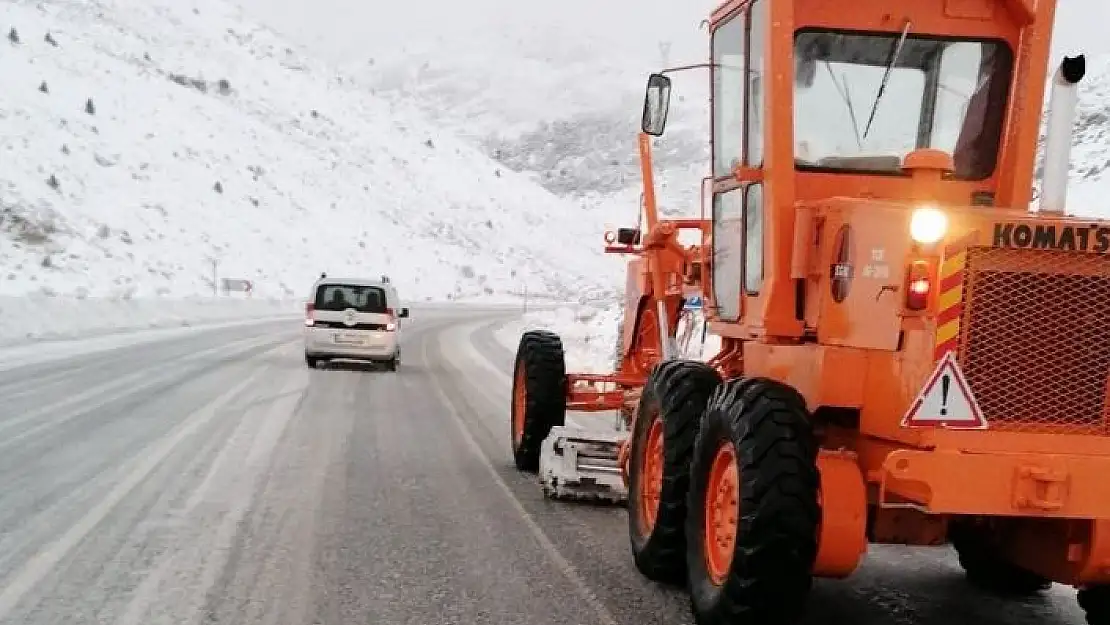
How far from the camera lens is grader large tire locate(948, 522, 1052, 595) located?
6.43m

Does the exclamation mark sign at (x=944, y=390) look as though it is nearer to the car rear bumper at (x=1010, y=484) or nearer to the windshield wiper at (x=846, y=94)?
the car rear bumper at (x=1010, y=484)

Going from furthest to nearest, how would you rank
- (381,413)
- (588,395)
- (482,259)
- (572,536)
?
(482,259), (381,413), (588,395), (572,536)

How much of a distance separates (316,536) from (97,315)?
23.5 m

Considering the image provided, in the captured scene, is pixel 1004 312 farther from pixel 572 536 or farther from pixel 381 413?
pixel 381 413

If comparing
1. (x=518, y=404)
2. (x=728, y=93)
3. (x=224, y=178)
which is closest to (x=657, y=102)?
(x=728, y=93)

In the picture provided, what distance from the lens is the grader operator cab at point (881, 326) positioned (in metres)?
4.80

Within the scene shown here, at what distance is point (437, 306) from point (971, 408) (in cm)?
5147

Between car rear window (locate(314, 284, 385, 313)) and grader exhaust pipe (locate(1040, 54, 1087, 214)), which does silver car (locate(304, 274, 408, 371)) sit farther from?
grader exhaust pipe (locate(1040, 54, 1087, 214))

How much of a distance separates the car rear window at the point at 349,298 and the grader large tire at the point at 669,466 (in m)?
14.7

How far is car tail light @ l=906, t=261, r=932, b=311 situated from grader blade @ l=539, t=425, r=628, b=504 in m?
3.94

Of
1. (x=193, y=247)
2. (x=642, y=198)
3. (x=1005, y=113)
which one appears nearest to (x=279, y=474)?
(x=642, y=198)

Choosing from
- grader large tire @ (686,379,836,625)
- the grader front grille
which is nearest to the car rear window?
grader large tire @ (686,379,836,625)

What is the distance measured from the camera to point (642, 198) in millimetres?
9391

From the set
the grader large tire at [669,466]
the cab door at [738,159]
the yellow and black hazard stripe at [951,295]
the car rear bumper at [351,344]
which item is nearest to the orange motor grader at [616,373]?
the cab door at [738,159]
